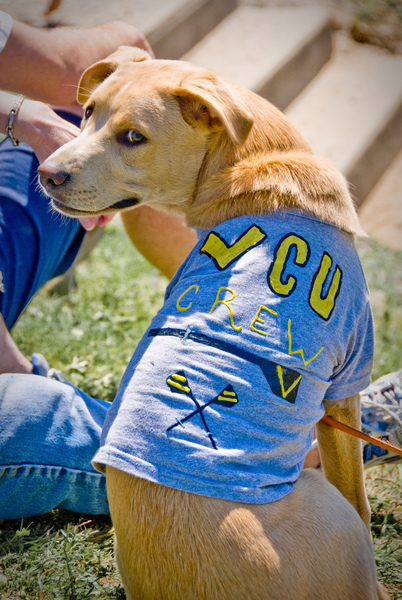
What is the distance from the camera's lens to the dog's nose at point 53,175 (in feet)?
6.48

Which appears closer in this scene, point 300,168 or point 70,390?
point 300,168

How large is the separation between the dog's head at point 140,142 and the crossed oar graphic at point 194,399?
0.84 m

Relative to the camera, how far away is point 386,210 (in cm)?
540

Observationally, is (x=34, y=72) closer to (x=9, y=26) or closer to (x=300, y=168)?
(x=9, y=26)

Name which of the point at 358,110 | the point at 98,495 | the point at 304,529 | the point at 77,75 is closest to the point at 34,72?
the point at 77,75

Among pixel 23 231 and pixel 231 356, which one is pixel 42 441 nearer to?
pixel 231 356

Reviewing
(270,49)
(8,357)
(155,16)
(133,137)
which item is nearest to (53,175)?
(133,137)

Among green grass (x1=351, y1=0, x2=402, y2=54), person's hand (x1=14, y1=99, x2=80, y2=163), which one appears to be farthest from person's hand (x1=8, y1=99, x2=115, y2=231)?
green grass (x1=351, y1=0, x2=402, y2=54)

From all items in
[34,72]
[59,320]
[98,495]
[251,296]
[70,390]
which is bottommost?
[59,320]

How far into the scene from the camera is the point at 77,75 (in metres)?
2.80

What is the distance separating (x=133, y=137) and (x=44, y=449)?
1303 mm

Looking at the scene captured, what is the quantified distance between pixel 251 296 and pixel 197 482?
1.95 feet

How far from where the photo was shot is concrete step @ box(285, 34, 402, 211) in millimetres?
5363

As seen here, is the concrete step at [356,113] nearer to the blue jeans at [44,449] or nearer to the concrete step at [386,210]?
the concrete step at [386,210]
